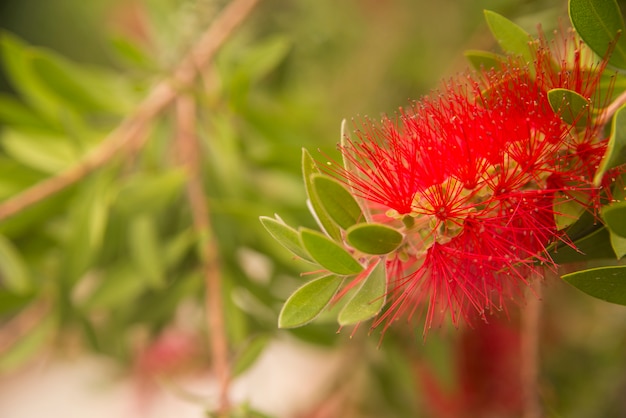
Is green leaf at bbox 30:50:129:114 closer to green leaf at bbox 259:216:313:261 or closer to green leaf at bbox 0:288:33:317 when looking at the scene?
green leaf at bbox 0:288:33:317

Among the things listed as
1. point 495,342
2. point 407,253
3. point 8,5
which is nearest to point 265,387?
point 495,342

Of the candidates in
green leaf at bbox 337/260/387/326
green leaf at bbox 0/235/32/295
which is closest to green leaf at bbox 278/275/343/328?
green leaf at bbox 337/260/387/326

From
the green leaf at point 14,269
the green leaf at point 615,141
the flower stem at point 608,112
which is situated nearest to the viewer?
the green leaf at point 615,141

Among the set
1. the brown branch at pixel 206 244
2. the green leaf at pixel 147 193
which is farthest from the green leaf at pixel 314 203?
the green leaf at pixel 147 193

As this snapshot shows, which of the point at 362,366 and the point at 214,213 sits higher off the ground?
the point at 214,213

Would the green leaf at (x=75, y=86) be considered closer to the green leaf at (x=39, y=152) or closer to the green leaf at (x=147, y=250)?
the green leaf at (x=39, y=152)

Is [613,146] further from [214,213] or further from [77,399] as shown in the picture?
[77,399]
